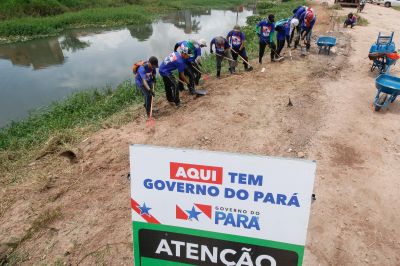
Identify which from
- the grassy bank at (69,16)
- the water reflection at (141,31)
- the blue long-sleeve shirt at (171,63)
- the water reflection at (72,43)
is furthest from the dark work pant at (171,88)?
the grassy bank at (69,16)

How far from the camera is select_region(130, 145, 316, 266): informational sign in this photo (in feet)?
7.15

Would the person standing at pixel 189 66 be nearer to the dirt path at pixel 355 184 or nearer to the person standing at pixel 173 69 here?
the person standing at pixel 173 69

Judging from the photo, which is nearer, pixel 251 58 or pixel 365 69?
pixel 365 69

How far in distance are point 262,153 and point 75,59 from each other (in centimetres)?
1506

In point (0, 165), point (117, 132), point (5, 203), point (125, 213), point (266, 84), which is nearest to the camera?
point (125, 213)

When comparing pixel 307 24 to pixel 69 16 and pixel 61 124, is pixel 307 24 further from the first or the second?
pixel 69 16

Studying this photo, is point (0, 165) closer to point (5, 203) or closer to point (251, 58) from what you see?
point (5, 203)

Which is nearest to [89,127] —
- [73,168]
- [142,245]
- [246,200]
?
[73,168]

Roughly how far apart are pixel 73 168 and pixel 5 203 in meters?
1.35

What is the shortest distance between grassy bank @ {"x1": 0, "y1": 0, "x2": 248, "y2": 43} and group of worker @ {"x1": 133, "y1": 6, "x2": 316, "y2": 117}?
58.1 ft

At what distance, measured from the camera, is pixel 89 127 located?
332 inches

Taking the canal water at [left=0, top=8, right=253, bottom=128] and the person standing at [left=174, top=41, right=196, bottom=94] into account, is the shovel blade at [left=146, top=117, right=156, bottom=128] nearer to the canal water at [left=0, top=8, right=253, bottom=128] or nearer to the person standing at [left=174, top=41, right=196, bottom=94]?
the person standing at [left=174, top=41, right=196, bottom=94]

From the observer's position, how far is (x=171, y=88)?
29.5 ft

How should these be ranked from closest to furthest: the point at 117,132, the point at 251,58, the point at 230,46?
the point at 117,132, the point at 230,46, the point at 251,58
